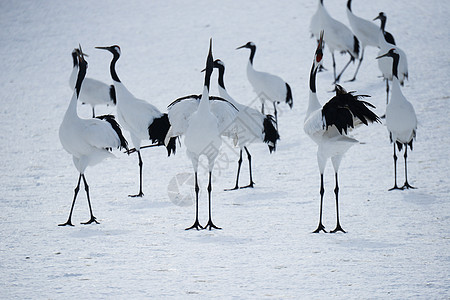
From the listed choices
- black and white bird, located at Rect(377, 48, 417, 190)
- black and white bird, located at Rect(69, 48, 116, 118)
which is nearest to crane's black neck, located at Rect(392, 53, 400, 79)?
black and white bird, located at Rect(377, 48, 417, 190)

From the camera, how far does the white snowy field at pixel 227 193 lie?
177 inches

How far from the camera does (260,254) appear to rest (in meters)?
5.05

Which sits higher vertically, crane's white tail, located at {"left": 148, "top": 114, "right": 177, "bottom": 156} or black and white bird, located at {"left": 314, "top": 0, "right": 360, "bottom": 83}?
black and white bird, located at {"left": 314, "top": 0, "right": 360, "bottom": 83}

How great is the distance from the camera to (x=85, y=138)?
619 cm

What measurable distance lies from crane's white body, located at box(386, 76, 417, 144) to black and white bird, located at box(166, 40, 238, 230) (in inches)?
70.1

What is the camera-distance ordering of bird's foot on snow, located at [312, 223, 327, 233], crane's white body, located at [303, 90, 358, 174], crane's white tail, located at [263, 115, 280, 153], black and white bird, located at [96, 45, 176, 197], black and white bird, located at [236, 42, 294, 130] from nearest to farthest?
crane's white body, located at [303, 90, 358, 174]
bird's foot on snow, located at [312, 223, 327, 233]
black and white bird, located at [96, 45, 176, 197]
crane's white tail, located at [263, 115, 280, 153]
black and white bird, located at [236, 42, 294, 130]

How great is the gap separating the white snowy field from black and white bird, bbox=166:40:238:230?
2.13 feet

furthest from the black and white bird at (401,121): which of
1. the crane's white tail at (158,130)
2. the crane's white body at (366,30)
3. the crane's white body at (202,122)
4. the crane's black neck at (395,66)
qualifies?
the crane's white body at (366,30)

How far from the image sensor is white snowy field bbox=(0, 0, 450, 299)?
448cm

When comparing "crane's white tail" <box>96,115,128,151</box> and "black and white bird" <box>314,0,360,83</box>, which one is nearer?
"crane's white tail" <box>96,115,128,151</box>

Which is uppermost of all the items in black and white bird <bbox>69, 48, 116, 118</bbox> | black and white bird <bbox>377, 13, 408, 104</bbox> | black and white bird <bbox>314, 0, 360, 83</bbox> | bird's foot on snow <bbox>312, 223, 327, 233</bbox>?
black and white bird <bbox>314, 0, 360, 83</bbox>

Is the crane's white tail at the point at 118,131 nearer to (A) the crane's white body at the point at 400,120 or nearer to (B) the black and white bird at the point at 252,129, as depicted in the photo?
(B) the black and white bird at the point at 252,129

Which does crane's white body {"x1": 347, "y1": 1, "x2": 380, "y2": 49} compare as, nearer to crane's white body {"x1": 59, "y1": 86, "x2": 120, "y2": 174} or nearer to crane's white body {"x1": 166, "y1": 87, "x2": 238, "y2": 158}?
crane's white body {"x1": 166, "y1": 87, "x2": 238, "y2": 158}

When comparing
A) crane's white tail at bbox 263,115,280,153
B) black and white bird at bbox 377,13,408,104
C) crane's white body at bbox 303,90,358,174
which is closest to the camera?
crane's white body at bbox 303,90,358,174
